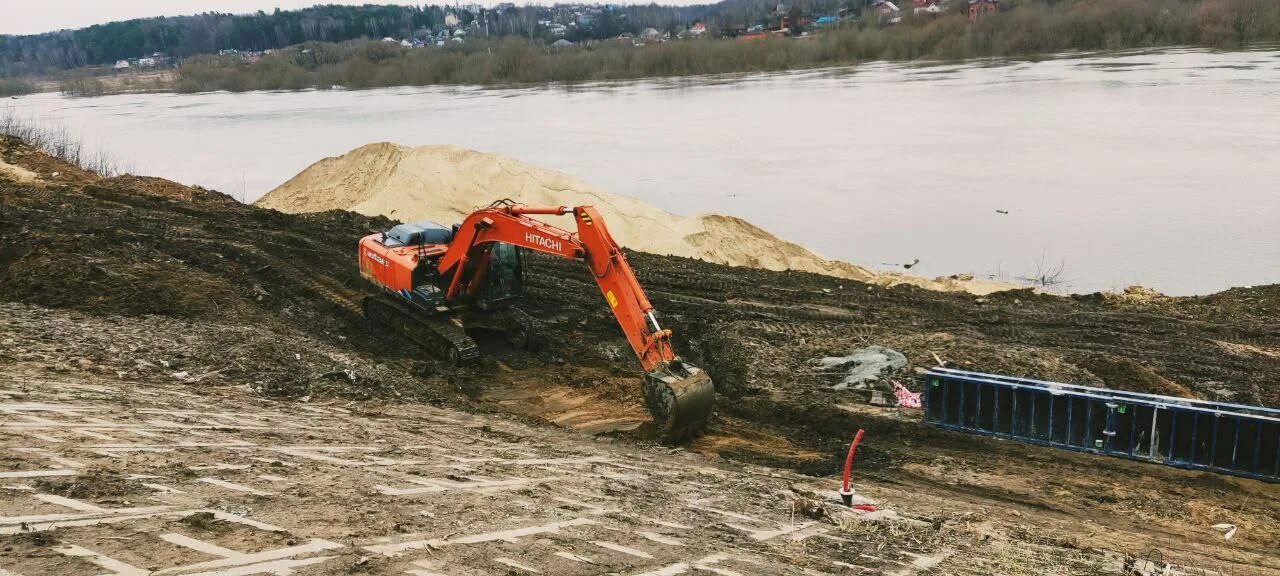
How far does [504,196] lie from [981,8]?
3782 inches

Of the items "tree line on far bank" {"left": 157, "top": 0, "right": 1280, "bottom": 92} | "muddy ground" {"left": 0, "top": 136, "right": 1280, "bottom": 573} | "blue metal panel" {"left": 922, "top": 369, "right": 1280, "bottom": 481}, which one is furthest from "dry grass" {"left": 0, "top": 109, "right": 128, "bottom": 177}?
"tree line on far bank" {"left": 157, "top": 0, "right": 1280, "bottom": 92}

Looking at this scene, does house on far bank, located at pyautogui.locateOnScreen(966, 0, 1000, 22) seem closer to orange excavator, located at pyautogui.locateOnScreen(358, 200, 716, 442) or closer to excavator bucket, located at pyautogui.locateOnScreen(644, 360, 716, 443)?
orange excavator, located at pyautogui.locateOnScreen(358, 200, 716, 442)

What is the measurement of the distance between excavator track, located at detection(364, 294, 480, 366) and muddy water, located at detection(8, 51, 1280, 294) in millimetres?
13725

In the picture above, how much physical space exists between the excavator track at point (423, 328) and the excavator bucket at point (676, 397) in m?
3.98

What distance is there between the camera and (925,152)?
126 ft

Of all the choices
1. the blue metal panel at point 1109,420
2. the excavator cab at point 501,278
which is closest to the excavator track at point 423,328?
the excavator cab at point 501,278

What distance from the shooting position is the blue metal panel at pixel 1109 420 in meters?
10.5

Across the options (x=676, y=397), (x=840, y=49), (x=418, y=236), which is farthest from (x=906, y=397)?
(x=840, y=49)

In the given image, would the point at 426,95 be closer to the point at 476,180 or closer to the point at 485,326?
the point at 476,180

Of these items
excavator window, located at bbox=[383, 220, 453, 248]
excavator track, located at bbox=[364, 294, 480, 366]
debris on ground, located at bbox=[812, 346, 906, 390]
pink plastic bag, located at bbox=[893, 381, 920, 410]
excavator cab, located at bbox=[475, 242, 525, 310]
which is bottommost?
pink plastic bag, located at bbox=[893, 381, 920, 410]

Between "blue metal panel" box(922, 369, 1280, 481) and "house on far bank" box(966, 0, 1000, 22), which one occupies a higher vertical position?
"house on far bank" box(966, 0, 1000, 22)

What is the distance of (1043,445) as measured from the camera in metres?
11.5

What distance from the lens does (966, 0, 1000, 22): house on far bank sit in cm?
10078

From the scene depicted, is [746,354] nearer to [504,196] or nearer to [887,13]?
[504,196]
